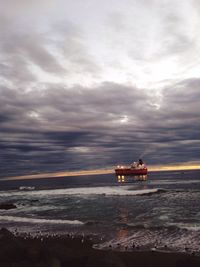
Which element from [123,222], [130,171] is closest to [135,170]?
[130,171]

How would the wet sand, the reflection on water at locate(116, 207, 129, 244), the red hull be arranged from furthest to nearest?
the red hull → the reflection on water at locate(116, 207, 129, 244) → the wet sand

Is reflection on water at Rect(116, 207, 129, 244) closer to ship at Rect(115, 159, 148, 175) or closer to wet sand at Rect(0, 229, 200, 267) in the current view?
wet sand at Rect(0, 229, 200, 267)

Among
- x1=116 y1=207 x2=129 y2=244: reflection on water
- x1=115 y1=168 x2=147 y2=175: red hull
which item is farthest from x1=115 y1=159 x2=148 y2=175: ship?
x1=116 y1=207 x2=129 y2=244: reflection on water

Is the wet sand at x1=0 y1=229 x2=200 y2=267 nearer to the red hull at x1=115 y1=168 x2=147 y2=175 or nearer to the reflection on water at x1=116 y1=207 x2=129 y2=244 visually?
the reflection on water at x1=116 y1=207 x2=129 y2=244

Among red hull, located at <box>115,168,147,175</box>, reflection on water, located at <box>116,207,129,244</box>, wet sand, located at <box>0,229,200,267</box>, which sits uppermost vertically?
red hull, located at <box>115,168,147,175</box>

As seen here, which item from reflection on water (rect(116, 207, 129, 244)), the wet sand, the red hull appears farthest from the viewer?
the red hull

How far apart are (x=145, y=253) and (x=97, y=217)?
17383mm

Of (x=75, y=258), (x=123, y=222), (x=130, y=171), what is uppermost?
(x=130, y=171)

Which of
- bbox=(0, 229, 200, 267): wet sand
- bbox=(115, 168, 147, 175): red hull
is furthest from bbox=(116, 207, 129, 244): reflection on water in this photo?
bbox=(115, 168, 147, 175): red hull

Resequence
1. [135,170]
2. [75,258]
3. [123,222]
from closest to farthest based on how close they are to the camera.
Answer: [75,258], [123,222], [135,170]

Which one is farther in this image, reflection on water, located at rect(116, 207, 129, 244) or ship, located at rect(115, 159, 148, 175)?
ship, located at rect(115, 159, 148, 175)

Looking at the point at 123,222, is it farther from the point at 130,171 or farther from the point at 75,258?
the point at 130,171

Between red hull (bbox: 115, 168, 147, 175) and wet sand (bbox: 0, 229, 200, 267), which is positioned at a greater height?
red hull (bbox: 115, 168, 147, 175)

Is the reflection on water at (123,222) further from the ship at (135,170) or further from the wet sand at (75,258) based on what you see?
the ship at (135,170)
